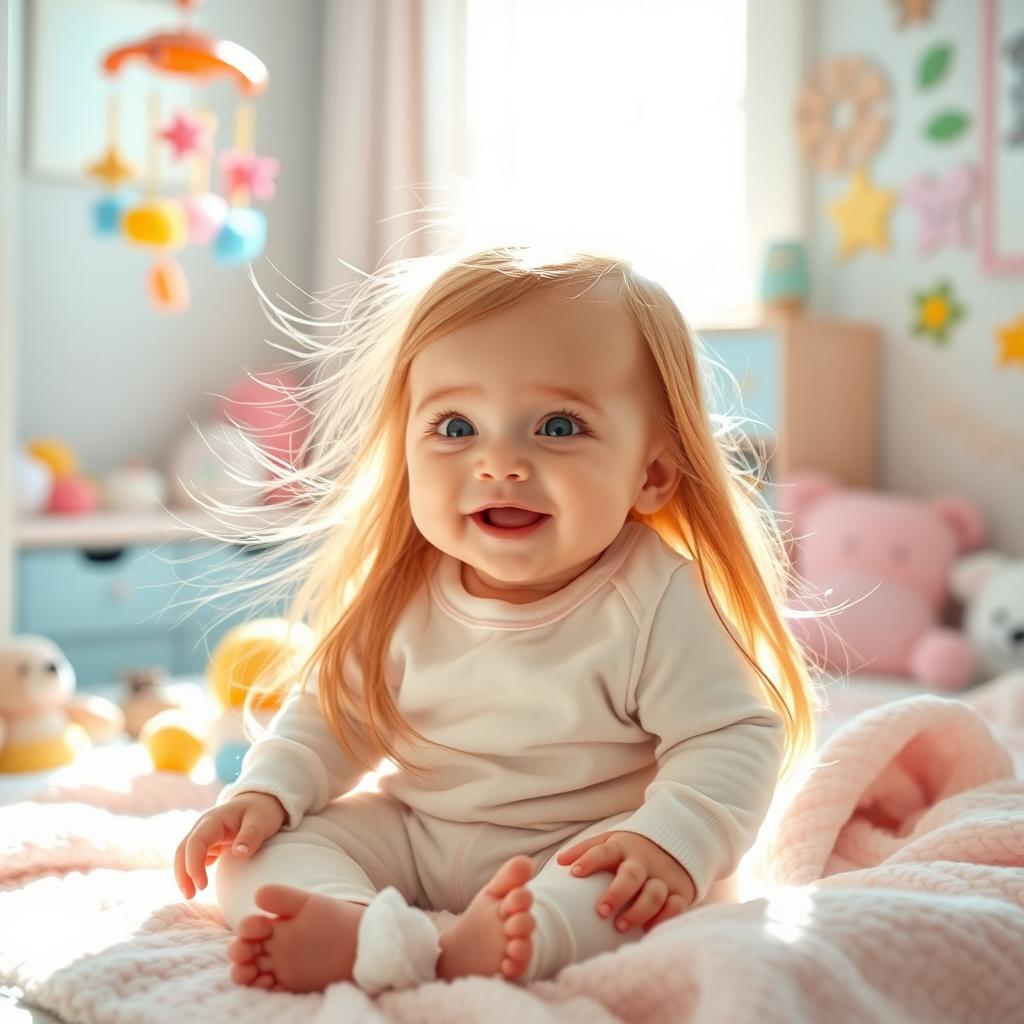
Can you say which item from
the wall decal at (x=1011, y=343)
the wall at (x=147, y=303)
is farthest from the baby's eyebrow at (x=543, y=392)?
the wall at (x=147, y=303)

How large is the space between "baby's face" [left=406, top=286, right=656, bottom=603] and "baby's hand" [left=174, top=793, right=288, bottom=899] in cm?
23

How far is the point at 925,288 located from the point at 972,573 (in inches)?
27.6

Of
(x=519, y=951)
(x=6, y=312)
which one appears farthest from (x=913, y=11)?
(x=519, y=951)

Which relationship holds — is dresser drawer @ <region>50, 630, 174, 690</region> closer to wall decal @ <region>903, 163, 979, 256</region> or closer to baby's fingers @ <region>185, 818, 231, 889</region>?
wall decal @ <region>903, 163, 979, 256</region>

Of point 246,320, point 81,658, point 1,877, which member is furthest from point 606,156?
point 1,877

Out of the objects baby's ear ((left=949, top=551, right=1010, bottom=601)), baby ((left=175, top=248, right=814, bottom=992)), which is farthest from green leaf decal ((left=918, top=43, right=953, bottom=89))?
baby ((left=175, top=248, right=814, bottom=992))

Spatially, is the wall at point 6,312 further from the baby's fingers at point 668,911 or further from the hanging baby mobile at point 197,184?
the baby's fingers at point 668,911

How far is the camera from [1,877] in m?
1.05

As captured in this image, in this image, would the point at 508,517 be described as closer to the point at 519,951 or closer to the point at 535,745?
the point at 535,745

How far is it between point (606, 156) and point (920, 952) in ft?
9.35

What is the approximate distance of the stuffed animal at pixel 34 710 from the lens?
5.28 ft

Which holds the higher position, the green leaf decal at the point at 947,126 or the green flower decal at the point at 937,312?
the green leaf decal at the point at 947,126

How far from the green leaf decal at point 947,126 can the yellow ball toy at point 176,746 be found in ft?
6.63

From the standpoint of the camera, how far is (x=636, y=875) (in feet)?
2.72
